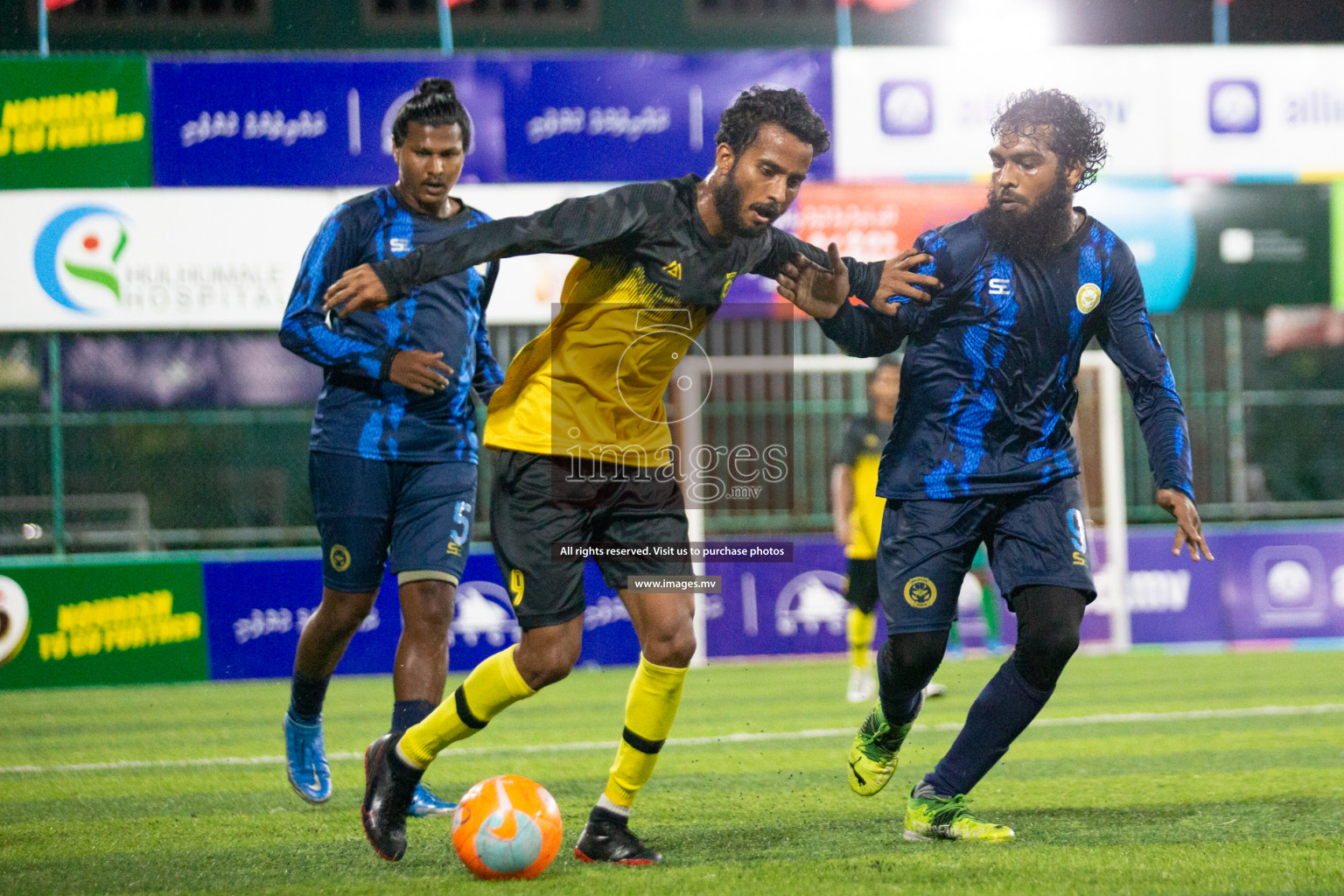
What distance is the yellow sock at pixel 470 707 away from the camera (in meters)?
4.16

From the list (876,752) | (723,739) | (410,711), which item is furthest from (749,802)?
(723,739)

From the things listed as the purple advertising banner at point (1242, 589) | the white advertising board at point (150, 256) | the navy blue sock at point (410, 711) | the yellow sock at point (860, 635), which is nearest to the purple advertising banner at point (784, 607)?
the purple advertising banner at point (1242, 589)

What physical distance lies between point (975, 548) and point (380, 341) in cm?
209

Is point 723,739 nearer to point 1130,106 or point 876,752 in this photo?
Answer: point 876,752

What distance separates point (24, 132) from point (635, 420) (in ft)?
34.4

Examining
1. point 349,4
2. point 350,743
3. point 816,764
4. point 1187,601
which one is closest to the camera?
point 816,764

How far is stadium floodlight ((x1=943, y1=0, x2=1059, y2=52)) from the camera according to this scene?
1452cm

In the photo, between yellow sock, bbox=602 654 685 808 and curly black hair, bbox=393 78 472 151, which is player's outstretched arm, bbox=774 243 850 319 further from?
curly black hair, bbox=393 78 472 151

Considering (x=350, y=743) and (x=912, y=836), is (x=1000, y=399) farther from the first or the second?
(x=350, y=743)

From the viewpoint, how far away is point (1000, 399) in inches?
176

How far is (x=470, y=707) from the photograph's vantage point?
4.17 m

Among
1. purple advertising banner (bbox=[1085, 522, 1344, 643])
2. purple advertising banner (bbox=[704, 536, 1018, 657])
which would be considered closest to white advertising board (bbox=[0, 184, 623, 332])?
purple advertising banner (bbox=[704, 536, 1018, 657])

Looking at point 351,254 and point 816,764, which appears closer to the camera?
point 351,254

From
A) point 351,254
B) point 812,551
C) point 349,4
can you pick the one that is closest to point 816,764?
point 351,254
